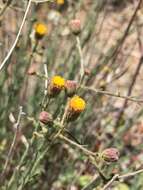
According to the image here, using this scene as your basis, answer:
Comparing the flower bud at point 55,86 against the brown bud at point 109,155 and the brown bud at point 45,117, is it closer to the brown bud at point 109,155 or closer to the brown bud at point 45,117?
the brown bud at point 45,117

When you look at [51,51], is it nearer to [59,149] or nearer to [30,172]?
[59,149]

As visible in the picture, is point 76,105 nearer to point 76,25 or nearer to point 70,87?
point 70,87

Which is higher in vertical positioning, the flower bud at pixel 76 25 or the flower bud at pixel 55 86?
the flower bud at pixel 76 25

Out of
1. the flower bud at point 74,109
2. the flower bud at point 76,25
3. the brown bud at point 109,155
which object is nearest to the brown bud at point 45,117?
the flower bud at point 74,109

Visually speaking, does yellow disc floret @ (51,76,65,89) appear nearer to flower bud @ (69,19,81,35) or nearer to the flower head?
the flower head

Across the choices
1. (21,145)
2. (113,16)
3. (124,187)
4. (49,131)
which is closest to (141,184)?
(124,187)

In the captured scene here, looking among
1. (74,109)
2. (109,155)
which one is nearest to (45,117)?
(74,109)

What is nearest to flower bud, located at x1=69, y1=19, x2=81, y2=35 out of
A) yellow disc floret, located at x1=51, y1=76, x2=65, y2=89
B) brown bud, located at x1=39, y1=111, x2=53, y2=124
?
yellow disc floret, located at x1=51, y1=76, x2=65, y2=89

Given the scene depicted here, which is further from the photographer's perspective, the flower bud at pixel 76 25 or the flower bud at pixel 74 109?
the flower bud at pixel 76 25
